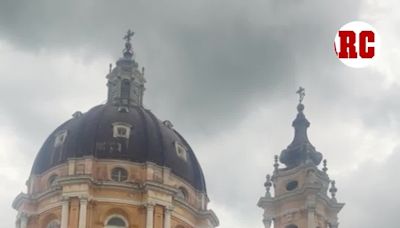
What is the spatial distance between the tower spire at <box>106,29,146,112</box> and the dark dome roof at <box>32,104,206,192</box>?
2.56 metres

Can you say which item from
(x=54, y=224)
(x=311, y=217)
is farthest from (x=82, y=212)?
(x=311, y=217)

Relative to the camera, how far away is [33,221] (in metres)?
51.2

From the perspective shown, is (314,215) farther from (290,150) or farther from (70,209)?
(70,209)

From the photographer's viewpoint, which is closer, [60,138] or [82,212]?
[82,212]

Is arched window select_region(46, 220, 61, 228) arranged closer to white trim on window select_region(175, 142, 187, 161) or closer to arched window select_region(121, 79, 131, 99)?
A: white trim on window select_region(175, 142, 187, 161)

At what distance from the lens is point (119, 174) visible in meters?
50.7

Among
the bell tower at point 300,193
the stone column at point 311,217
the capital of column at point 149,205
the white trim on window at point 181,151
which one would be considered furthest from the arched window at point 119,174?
the stone column at point 311,217

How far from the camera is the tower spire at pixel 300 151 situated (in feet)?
173

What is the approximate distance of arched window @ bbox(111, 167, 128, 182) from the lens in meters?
50.5

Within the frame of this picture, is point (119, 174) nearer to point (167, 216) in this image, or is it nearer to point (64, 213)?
point (167, 216)

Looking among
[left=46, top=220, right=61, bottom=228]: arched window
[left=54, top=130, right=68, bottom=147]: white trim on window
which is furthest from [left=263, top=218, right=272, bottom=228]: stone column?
[left=54, top=130, right=68, bottom=147]: white trim on window

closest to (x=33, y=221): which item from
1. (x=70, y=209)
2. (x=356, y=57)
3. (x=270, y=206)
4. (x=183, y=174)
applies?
(x=70, y=209)

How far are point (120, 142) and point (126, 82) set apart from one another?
25.3 ft

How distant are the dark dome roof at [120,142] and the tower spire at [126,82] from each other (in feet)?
8.39
